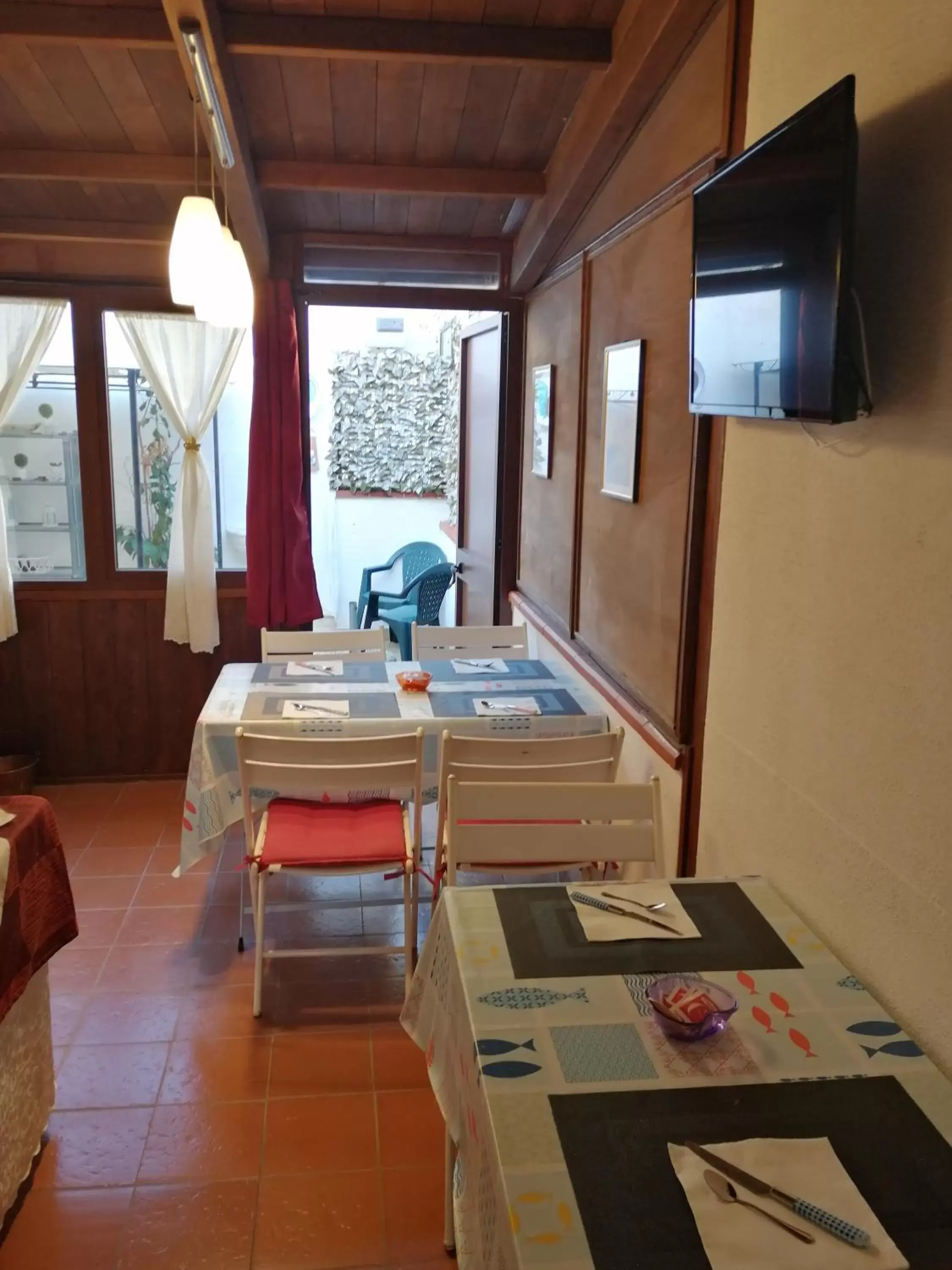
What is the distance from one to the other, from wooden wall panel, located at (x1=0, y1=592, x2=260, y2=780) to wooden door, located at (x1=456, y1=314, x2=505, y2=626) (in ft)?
3.91

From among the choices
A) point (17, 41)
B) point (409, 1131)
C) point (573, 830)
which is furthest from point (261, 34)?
point (409, 1131)

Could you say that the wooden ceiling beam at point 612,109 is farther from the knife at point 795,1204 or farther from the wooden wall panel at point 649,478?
the knife at point 795,1204

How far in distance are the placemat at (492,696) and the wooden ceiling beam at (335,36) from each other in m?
1.83

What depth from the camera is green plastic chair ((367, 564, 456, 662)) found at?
19.1ft

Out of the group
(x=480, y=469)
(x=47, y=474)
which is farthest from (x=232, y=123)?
(x=480, y=469)

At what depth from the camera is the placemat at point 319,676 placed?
11.1 ft

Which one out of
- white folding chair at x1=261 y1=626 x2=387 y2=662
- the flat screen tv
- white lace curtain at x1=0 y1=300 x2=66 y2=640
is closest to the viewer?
the flat screen tv

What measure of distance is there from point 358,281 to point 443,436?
2.71m

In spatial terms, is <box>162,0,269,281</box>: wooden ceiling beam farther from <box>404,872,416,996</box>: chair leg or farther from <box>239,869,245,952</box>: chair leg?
<box>239,869,245,952</box>: chair leg

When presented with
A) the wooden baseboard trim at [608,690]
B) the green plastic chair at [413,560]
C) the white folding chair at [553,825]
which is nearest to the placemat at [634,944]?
the white folding chair at [553,825]

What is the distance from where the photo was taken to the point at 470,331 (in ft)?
16.4

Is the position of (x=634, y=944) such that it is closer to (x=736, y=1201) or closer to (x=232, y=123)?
(x=736, y=1201)

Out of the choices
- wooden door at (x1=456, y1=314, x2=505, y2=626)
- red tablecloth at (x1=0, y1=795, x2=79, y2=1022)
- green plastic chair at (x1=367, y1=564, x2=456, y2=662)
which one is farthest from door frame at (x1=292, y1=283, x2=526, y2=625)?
red tablecloth at (x1=0, y1=795, x2=79, y2=1022)

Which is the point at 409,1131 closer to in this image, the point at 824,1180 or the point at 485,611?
the point at 824,1180
